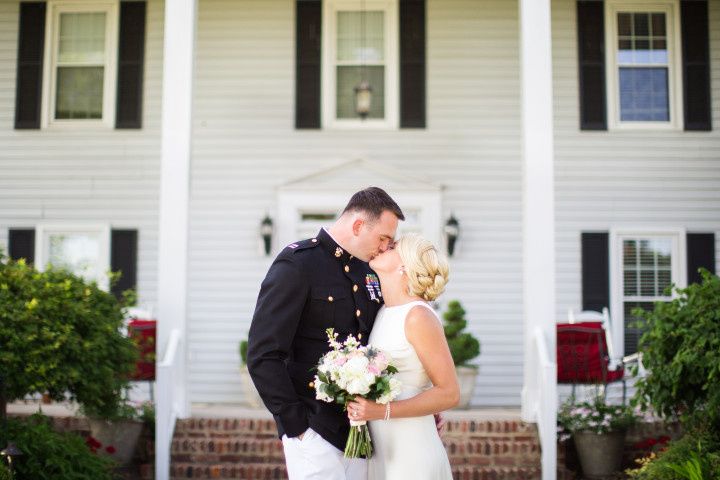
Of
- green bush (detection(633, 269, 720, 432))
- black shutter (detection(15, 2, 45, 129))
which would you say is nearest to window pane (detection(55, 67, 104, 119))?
black shutter (detection(15, 2, 45, 129))

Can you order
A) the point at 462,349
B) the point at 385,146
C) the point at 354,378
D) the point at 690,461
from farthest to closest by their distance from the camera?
the point at 385,146 < the point at 462,349 < the point at 690,461 < the point at 354,378

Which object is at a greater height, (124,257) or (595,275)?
(124,257)

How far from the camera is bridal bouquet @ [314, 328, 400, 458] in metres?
3.50

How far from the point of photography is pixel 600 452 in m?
7.80

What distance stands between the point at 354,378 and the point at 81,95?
29.7ft

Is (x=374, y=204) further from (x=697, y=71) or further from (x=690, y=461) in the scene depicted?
(x=697, y=71)

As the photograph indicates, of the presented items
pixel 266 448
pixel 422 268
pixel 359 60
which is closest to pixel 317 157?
pixel 359 60

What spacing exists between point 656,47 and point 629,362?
4.12 meters

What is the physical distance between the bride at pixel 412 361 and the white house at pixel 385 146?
708 centimetres

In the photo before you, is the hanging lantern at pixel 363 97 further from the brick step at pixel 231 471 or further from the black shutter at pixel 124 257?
the brick step at pixel 231 471

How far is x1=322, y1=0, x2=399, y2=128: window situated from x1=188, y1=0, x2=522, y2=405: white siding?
30 centimetres

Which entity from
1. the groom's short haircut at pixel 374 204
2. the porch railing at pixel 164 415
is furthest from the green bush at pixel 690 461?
the porch railing at pixel 164 415

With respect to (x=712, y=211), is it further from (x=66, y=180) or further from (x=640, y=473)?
(x=66, y=180)

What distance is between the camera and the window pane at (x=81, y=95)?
11.5 m
